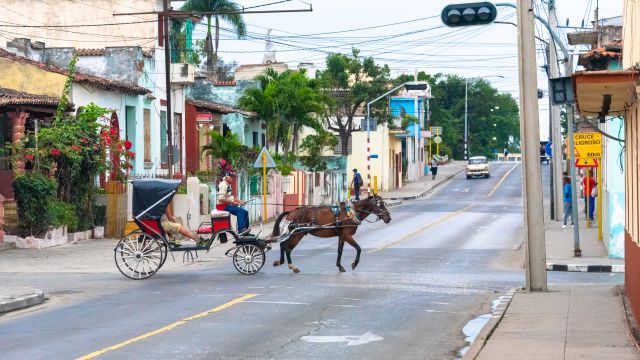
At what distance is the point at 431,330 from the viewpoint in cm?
1598

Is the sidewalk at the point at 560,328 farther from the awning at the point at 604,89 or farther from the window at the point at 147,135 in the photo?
the window at the point at 147,135

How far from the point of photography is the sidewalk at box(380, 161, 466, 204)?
75581mm

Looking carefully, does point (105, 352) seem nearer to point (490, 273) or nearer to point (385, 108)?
point (490, 273)

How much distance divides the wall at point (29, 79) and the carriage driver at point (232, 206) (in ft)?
48.2

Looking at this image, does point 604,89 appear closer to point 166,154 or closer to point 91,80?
point 91,80

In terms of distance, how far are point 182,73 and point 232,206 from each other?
24547 millimetres

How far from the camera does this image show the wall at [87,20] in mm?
49438

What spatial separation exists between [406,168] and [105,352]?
82.1 m

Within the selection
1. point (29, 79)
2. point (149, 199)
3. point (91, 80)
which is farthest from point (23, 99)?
point (149, 199)

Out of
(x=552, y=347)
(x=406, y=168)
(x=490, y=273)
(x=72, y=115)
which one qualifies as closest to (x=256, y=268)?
(x=490, y=273)

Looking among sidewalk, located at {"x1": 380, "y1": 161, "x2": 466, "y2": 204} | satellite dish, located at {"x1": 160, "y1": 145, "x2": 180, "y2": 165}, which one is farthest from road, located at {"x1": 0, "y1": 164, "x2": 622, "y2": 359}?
sidewalk, located at {"x1": 380, "y1": 161, "x2": 466, "y2": 204}

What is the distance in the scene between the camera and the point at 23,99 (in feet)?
109

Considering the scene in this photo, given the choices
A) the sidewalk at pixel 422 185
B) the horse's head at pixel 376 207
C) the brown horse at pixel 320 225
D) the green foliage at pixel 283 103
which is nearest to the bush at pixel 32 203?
the brown horse at pixel 320 225

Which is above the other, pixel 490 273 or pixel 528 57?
pixel 528 57
